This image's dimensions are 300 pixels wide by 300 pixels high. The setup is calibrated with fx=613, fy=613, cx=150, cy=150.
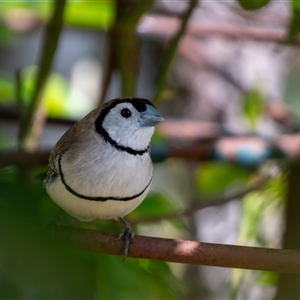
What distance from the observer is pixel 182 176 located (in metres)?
2.93

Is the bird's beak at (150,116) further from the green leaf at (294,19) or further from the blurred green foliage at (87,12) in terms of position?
the blurred green foliage at (87,12)

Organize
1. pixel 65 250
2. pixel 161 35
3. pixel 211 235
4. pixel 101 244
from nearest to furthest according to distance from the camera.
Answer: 1. pixel 65 250
2. pixel 101 244
3. pixel 161 35
4. pixel 211 235

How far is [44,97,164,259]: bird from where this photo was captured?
117 centimetres

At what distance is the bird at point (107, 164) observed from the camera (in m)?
1.17

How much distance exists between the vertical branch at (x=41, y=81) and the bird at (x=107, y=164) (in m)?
0.43

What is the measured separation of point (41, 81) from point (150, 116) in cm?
61

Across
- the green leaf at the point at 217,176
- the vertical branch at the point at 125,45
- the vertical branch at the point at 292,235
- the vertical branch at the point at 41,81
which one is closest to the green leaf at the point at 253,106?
the green leaf at the point at 217,176

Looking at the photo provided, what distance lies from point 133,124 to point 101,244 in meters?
0.32

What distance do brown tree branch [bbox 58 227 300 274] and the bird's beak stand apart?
29 centimetres

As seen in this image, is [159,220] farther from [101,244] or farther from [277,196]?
[101,244]

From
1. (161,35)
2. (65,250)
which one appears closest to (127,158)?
(65,250)

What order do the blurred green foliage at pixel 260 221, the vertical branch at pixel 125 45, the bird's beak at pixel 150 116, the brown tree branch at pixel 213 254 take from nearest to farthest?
1. the brown tree branch at pixel 213 254
2. the bird's beak at pixel 150 116
3. the blurred green foliage at pixel 260 221
4. the vertical branch at pixel 125 45

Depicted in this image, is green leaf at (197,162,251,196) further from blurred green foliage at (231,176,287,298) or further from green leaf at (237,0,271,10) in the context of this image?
green leaf at (237,0,271,10)

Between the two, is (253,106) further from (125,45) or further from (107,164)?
(107,164)
